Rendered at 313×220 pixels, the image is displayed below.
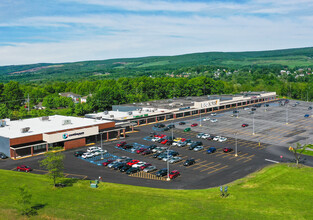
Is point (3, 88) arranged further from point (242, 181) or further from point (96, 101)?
point (242, 181)

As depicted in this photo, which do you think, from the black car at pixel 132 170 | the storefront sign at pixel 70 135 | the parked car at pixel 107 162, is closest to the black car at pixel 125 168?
the black car at pixel 132 170

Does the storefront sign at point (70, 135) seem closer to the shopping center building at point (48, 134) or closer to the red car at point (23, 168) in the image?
the shopping center building at point (48, 134)

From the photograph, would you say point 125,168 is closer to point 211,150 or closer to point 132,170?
point 132,170

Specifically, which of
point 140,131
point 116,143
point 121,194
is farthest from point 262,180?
point 140,131

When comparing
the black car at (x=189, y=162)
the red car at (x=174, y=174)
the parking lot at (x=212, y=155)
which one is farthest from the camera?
the black car at (x=189, y=162)

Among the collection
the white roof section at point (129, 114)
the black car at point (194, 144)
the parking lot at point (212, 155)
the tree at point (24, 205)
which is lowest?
the parking lot at point (212, 155)

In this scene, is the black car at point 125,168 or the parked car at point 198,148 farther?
the parked car at point 198,148

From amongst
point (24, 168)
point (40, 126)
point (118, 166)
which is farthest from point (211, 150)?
point (40, 126)

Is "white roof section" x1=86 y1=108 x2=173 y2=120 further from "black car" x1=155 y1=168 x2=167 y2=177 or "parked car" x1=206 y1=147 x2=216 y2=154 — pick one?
"black car" x1=155 y1=168 x2=167 y2=177
